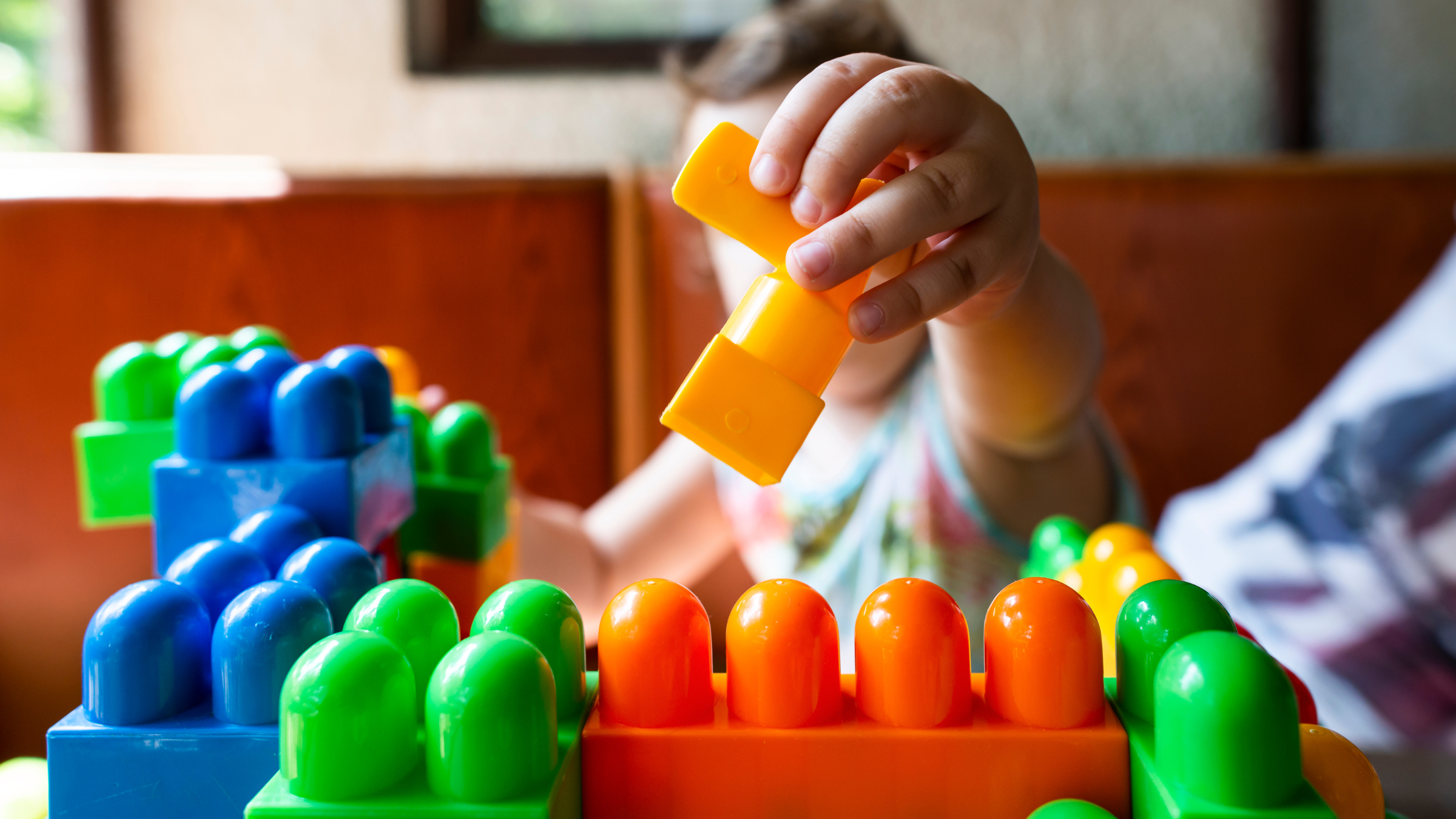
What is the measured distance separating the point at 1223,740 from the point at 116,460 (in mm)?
408

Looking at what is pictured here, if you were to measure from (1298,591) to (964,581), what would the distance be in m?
0.28

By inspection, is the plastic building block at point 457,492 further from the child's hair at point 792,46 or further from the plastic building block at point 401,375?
the child's hair at point 792,46

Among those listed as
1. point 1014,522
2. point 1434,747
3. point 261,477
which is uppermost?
point 261,477

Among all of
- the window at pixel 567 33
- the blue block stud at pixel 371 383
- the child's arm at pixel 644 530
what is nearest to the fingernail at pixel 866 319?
the blue block stud at pixel 371 383

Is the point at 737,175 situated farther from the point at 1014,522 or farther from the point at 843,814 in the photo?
the point at 1014,522

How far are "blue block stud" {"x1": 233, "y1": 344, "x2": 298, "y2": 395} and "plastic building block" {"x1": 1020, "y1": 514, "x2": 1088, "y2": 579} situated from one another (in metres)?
0.29

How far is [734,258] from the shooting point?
76 centimetres

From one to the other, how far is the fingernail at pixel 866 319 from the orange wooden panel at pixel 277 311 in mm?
815

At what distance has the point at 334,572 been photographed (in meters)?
0.27

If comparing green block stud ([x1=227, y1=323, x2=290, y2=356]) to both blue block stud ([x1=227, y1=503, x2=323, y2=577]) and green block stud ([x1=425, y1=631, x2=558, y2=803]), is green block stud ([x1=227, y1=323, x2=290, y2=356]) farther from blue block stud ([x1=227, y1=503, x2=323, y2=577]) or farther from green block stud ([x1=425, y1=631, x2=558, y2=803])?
green block stud ([x1=425, y1=631, x2=558, y2=803])

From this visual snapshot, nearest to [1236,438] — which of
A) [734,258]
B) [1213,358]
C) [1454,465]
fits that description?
[1213,358]

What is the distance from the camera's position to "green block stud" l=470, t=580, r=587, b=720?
24cm

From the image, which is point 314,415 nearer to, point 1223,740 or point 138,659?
point 138,659

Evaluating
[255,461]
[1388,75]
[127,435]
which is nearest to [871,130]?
[255,461]
